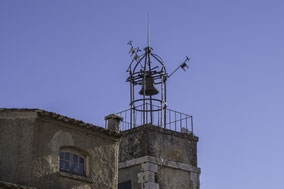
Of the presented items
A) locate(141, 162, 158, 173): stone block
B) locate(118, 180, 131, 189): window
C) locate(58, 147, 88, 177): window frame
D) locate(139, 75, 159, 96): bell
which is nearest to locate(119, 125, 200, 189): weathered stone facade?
locate(141, 162, 158, 173): stone block

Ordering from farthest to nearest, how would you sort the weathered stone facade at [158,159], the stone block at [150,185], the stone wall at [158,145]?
the stone wall at [158,145]
the weathered stone facade at [158,159]
the stone block at [150,185]

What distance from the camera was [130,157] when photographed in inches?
1207

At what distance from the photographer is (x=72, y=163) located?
24250 mm

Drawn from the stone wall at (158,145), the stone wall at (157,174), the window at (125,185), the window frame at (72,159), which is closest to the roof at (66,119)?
the window frame at (72,159)

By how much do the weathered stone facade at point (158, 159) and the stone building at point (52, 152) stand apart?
434cm

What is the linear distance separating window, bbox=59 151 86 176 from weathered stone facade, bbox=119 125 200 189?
17.9 ft

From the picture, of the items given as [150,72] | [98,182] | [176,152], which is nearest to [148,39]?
[150,72]

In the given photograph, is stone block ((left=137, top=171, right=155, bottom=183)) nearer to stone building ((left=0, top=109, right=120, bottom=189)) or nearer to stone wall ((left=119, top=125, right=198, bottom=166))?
stone wall ((left=119, top=125, right=198, bottom=166))

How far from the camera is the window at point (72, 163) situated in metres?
24.0

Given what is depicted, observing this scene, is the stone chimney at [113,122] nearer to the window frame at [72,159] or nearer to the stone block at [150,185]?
the window frame at [72,159]

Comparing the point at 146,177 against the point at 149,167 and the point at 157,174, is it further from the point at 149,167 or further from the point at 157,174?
the point at 157,174

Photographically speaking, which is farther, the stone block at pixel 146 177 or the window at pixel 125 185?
the window at pixel 125 185

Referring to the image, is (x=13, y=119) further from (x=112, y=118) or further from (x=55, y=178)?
(x=112, y=118)

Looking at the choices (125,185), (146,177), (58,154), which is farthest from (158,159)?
(58,154)
